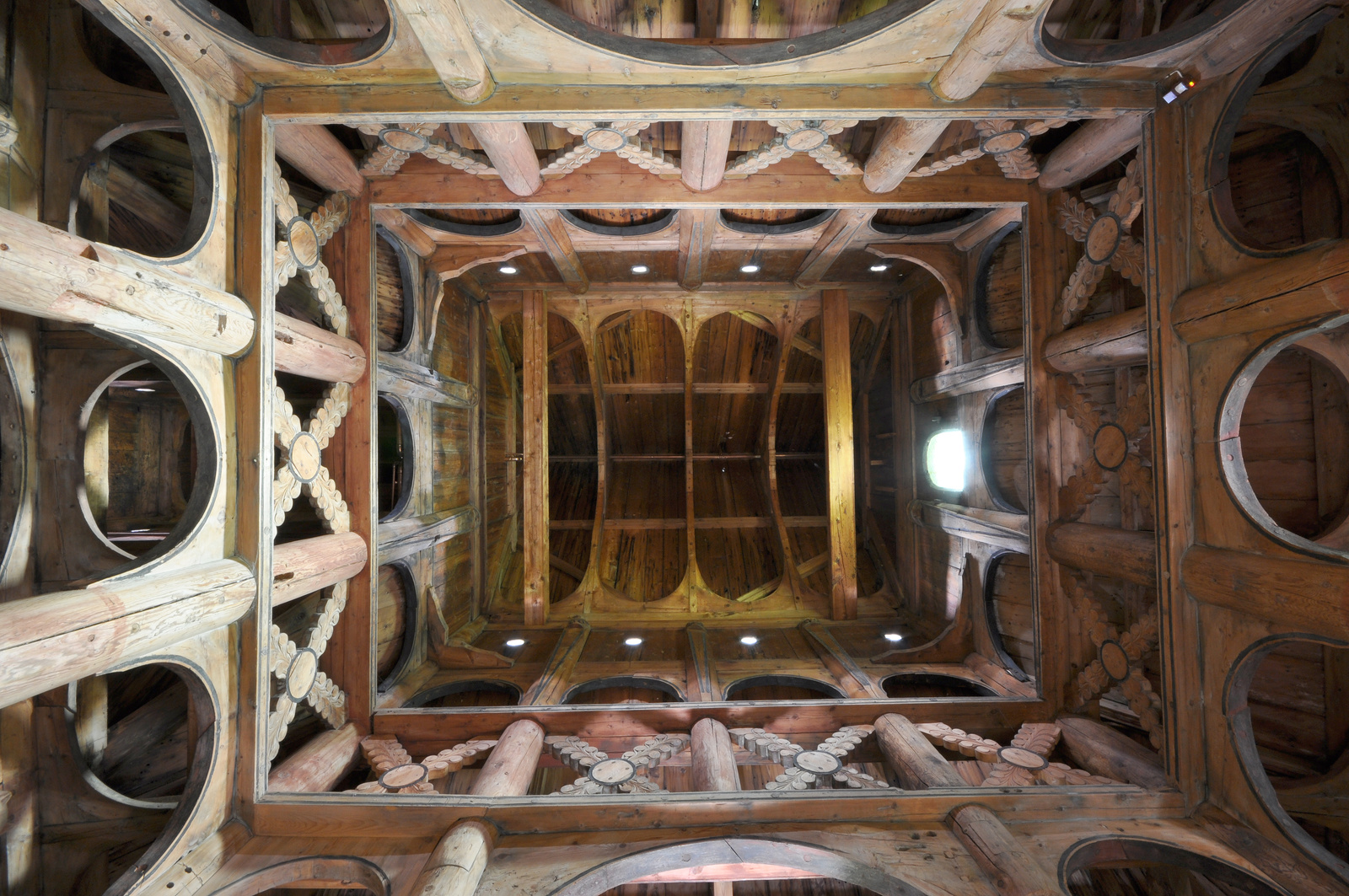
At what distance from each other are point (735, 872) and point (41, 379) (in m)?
5.11

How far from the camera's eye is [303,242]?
3914 mm

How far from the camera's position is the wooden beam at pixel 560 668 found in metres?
5.04

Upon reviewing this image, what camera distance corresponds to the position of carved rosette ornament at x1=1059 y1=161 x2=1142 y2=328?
3.95 m

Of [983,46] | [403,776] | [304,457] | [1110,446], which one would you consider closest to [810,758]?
[403,776]

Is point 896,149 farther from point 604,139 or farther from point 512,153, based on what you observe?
point 512,153

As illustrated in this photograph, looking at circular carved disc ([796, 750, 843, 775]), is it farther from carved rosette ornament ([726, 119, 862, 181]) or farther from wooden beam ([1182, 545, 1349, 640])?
carved rosette ornament ([726, 119, 862, 181])

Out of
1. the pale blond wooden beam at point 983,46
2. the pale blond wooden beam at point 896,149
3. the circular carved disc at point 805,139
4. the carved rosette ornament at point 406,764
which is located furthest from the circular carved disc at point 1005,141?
the carved rosette ornament at point 406,764

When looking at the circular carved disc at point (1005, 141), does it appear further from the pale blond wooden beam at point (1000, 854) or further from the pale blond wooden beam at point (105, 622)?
the pale blond wooden beam at point (105, 622)

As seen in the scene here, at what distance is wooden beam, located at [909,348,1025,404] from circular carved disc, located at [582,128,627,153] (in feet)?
13.0

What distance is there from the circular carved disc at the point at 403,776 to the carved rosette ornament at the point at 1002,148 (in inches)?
226

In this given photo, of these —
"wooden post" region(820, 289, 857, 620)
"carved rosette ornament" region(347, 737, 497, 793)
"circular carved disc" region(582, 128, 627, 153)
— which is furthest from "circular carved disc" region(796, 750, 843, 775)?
"circular carved disc" region(582, 128, 627, 153)

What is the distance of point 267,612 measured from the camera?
333cm

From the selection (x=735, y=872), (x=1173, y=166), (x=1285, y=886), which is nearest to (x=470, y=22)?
(x=1173, y=166)

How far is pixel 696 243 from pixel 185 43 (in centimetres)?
402
